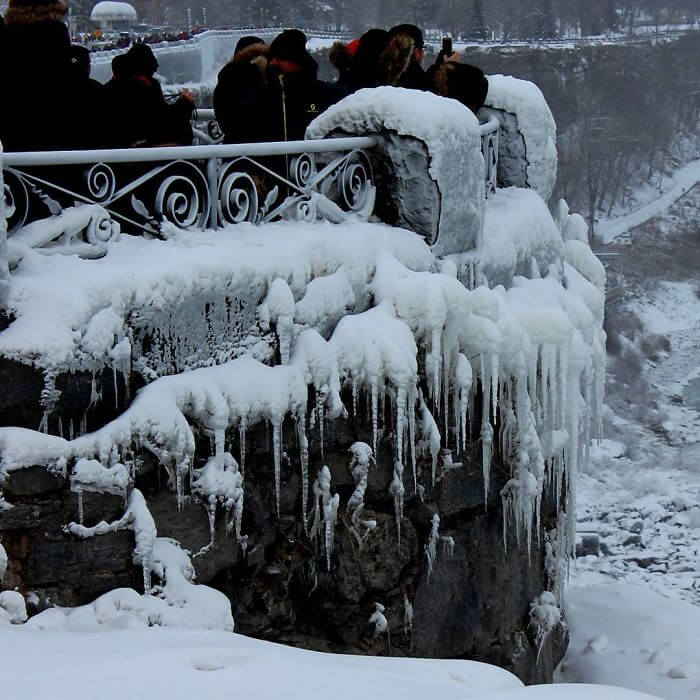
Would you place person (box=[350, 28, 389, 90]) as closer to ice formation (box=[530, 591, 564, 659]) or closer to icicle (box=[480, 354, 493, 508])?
icicle (box=[480, 354, 493, 508])

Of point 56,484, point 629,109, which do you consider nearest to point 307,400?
point 56,484

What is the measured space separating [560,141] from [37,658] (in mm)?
55629

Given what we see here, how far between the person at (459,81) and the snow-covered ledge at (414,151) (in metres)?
1.57

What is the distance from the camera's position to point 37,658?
3.67 meters

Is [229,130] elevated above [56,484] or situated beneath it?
elevated above

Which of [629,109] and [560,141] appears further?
[629,109]

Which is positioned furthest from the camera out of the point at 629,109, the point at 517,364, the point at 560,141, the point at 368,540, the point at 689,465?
the point at 629,109

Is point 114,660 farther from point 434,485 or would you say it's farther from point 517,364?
point 517,364

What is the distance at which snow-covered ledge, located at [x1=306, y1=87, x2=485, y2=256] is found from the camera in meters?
6.26

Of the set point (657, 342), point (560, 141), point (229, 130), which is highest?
point (229, 130)

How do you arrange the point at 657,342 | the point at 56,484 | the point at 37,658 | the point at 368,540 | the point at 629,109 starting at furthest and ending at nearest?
the point at 629,109
the point at 657,342
the point at 368,540
the point at 56,484
the point at 37,658

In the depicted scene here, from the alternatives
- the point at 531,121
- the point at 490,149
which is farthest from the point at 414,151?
the point at 531,121

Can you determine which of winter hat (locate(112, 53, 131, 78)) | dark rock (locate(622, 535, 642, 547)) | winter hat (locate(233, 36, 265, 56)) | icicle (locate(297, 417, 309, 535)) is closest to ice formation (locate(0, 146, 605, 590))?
icicle (locate(297, 417, 309, 535))

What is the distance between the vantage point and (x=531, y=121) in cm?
909
